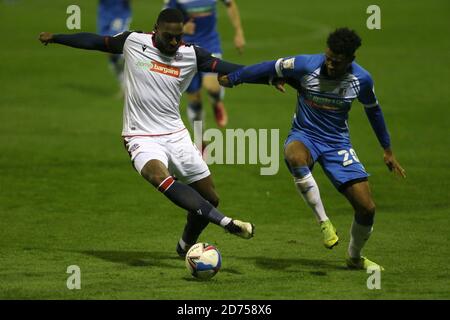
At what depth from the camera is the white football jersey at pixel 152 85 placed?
1013 centimetres

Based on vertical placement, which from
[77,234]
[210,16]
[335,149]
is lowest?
[77,234]

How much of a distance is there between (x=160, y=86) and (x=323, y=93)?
1621 millimetres

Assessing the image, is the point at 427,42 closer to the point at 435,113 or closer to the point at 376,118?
the point at 435,113

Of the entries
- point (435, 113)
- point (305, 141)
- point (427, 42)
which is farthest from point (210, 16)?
point (427, 42)

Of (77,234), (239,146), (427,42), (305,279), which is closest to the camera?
(305,279)

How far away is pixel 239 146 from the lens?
1794 centimetres

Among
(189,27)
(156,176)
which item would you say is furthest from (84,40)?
(189,27)

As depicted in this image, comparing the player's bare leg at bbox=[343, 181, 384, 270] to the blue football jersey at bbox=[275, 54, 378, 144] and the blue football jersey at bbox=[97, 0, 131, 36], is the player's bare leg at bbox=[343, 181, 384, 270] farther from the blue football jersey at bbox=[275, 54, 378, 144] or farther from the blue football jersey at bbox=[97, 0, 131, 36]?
the blue football jersey at bbox=[97, 0, 131, 36]

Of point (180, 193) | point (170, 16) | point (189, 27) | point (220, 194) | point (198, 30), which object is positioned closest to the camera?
point (180, 193)

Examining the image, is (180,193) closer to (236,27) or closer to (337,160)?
(337,160)

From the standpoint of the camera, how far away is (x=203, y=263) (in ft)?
30.7

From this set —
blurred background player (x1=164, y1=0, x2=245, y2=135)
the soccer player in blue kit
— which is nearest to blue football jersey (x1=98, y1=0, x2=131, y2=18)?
blurred background player (x1=164, y1=0, x2=245, y2=135)

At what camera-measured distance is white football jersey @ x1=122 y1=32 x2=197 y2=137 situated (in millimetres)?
10133

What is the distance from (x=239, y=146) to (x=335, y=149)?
791 centimetres
